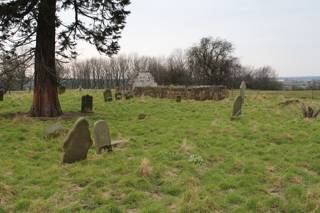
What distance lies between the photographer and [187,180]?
6273 mm

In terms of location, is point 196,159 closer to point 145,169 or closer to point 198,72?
point 145,169

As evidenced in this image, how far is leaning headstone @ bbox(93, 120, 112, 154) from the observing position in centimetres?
814

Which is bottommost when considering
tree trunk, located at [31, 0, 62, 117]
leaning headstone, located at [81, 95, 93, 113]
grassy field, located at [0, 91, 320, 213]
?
grassy field, located at [0, 91, 320, 213]

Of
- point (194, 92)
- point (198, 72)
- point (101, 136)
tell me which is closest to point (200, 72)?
point (198, 72)

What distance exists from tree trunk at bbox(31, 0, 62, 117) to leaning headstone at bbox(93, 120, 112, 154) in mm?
6859

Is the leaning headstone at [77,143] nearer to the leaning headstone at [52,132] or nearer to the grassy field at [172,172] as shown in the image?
the grassy field at [172,172]

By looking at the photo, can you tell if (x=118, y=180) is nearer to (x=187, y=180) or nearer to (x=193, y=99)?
(x=187, y=180)

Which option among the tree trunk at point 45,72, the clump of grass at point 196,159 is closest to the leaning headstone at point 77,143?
the clump of grass at point 196,159

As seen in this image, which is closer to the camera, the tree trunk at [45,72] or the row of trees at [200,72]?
the tree trunk at [45,72]

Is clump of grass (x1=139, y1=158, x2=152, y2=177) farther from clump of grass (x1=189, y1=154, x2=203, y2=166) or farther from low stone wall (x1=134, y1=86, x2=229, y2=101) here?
low stone wall (x1=134, y1=86, x2=229, y2=101)

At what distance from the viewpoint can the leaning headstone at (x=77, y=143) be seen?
7.41 metres

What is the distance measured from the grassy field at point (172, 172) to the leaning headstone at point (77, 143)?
255mm

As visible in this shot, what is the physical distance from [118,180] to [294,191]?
117 inches

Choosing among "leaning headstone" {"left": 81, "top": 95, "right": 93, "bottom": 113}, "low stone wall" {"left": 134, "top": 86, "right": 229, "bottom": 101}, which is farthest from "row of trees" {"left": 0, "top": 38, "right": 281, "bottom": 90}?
"leaning headstone" {"left": 81, "top": 95, "right": 93, "bottom": 113}
